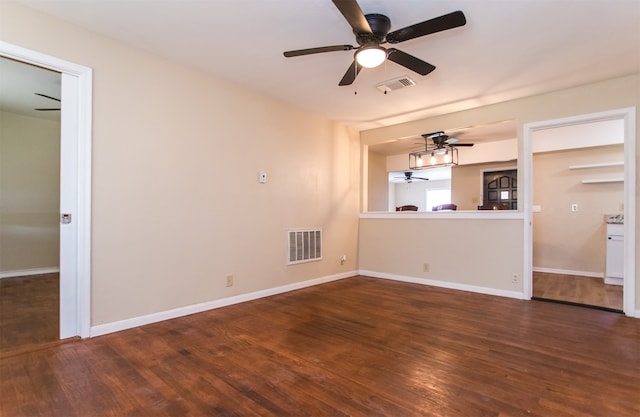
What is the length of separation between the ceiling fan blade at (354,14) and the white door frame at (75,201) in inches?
84.8

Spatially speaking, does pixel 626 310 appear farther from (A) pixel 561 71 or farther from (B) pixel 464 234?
(A) pixel 561 71

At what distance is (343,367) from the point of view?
6.70ft

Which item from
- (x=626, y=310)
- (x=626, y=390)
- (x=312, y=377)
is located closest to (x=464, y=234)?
(x=626, y=310)

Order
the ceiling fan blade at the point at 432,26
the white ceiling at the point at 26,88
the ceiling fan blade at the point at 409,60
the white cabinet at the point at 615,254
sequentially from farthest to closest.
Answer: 1. the white cabinet at the point at 615,254
2. the white ceiling at the point at 26,88
3. the ceiling fan blade at the point at 409,60
4. the ceiling fan blade at the point at 432,26

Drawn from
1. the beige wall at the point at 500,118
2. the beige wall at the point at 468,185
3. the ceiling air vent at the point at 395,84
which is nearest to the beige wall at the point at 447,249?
the beige wall at the point at 500,118

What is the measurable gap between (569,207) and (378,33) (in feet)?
17.3

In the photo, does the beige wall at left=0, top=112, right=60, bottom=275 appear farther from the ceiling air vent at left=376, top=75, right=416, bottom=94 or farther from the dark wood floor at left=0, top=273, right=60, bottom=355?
the ceiling air vent at left=376, top=75, right=416, bottom=94

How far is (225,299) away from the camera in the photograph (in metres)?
3.43

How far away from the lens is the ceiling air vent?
3290 millimetres

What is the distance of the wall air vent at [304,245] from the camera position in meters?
4.19

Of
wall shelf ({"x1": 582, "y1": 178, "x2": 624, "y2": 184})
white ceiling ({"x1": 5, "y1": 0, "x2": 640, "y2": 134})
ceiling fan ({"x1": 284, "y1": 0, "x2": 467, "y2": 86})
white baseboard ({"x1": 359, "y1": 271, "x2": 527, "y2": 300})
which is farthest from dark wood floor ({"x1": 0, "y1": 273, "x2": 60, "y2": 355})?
wall shelf ({"x1": 582, "y1": 178, "x2": 624, "y2": 184})

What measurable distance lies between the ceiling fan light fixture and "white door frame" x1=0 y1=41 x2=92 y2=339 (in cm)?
223

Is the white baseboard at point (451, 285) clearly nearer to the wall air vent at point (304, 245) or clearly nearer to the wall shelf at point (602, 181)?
the wall air vent at point (304, 245)

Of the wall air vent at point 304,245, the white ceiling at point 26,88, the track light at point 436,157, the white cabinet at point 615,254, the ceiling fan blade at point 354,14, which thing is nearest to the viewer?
the ceiling fan blade at point 354,14
